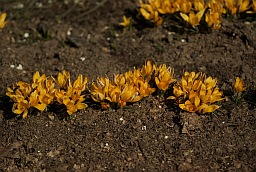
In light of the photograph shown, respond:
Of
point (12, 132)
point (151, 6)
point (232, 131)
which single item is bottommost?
point (12, 132)

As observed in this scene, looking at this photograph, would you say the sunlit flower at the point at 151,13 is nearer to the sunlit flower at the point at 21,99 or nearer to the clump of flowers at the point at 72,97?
the clump of flowers at the point at 72,97

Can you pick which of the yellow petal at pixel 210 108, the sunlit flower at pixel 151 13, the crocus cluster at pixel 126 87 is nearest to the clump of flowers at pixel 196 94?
the yellow petal at pixel 210 108

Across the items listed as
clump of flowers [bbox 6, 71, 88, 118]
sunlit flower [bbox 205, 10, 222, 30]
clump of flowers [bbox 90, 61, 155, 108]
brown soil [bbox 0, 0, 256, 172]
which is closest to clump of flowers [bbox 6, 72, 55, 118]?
clump of flowers [bbox 6, 71, 88, 118]

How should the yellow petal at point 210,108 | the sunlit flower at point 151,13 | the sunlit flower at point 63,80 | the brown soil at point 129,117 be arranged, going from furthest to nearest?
the sunlit flower at point 151,13 < the sunlit flower at point 63,80 < the yellow petal at point 210,108 < the brown soil at point 129,117

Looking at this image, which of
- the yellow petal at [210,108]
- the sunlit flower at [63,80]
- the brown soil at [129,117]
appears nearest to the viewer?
the brown soil at [129,117]

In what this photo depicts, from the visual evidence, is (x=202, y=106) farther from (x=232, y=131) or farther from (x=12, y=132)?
(x=12, y=132)

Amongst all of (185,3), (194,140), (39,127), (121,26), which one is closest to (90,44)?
(121,26)

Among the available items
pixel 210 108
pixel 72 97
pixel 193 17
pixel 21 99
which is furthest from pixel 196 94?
pixel 21 99
